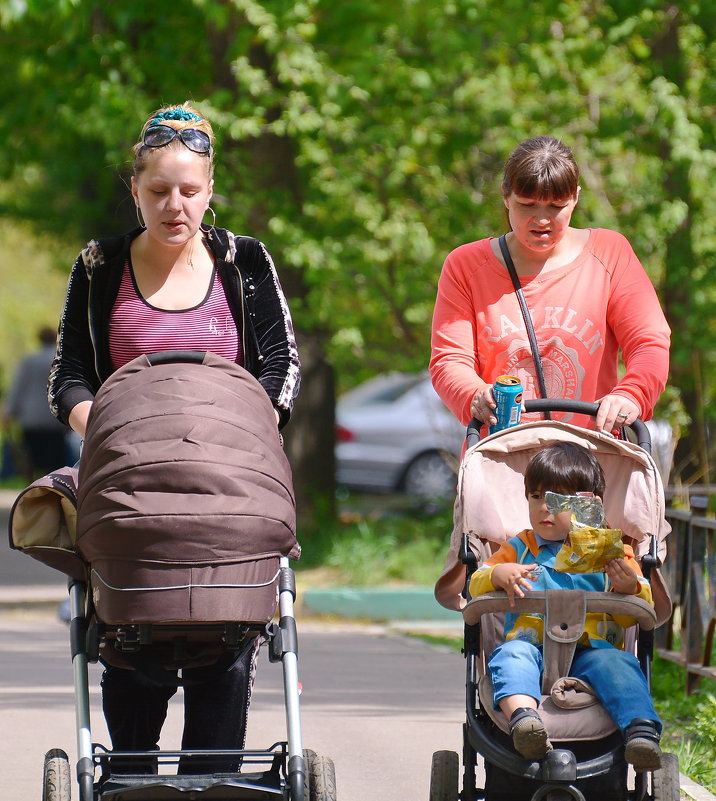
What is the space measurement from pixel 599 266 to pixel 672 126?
19.8ft

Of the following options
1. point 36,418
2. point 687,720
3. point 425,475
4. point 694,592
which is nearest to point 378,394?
point 425,475

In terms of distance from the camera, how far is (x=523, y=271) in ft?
15.1

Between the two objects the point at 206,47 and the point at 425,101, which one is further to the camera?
the point at 206,47

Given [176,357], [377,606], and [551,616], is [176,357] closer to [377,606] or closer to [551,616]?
[551,616]

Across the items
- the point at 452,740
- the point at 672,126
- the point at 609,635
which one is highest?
the point at 672,126

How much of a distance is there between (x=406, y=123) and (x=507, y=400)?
785 cm

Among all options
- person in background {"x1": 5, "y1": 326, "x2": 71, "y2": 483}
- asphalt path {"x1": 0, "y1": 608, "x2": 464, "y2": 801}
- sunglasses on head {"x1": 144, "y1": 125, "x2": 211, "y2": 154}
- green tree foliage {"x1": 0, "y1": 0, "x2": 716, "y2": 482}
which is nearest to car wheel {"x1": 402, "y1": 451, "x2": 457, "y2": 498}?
person in background {"x1": 5, "y1": 326, "x2": 71, "y2": 483}

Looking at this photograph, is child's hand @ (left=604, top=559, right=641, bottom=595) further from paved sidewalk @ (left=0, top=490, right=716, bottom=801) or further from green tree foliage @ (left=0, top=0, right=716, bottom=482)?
green tree foliage @ (left=0, top=0, right=716, bottom=482)

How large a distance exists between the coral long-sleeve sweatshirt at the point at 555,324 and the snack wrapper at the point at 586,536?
59 centimetres

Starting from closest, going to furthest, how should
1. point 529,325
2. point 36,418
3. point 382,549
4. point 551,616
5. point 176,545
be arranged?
1. point 176,545
2. point 551,616
3. point 529,325
4. point 382,549
5. point 36,418

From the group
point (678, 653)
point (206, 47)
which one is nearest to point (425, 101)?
point (206, 47)

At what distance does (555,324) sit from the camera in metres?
4.50

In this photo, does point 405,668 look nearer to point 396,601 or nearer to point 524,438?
point 396,601

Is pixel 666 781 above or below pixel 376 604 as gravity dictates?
above
